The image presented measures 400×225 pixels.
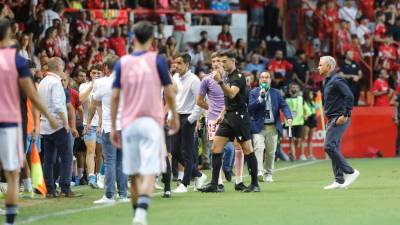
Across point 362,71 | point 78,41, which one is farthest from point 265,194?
point 362,71

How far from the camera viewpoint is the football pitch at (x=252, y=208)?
1230cm

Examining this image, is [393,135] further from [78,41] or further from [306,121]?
[78,41]

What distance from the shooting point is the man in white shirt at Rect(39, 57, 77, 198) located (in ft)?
51.8

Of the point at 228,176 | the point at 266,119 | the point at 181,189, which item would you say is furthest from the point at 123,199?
the point at 266,119

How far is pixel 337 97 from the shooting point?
55.1 feet

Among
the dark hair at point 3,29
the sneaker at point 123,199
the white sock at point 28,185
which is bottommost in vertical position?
the white sock at point 28,185

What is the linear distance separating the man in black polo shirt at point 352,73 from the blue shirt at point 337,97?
1520 centimetres

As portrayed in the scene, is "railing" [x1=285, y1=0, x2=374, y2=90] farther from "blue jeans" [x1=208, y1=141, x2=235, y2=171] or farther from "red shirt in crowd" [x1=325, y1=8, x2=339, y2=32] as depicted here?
"blue jeans" [x1=208, y1=141, x2=235, y2=171]

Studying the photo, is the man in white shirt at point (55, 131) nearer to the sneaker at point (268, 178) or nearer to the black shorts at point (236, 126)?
the black shorts at point (236, 126)

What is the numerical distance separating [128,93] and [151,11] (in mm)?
20145

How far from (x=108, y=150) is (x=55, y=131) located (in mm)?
1488

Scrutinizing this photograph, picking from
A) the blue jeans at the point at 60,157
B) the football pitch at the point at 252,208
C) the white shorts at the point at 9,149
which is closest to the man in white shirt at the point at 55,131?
the blue jeans at the point at 60,157

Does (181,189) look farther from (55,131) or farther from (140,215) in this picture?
(140,215)

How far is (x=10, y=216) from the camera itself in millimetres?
11266
